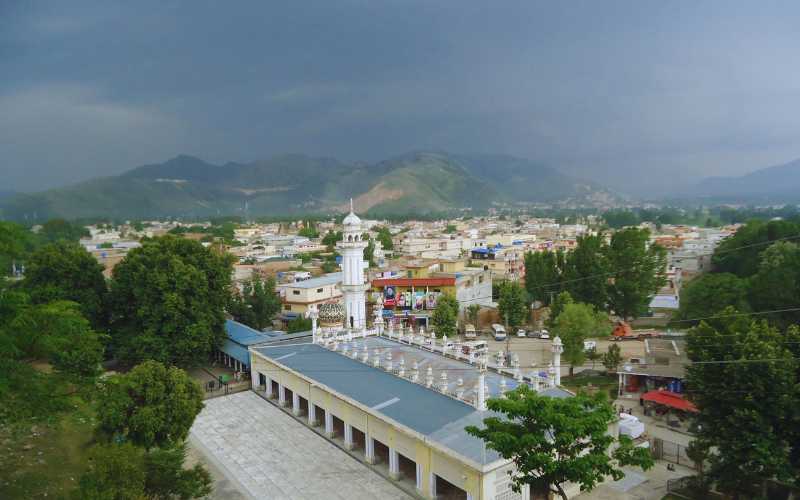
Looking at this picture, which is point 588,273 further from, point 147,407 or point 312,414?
point 147,407

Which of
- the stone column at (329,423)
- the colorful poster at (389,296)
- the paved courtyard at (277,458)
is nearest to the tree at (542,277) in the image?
the colorful poster at (389,296)

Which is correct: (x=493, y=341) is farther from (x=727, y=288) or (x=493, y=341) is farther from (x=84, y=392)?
(x=84, y=392)

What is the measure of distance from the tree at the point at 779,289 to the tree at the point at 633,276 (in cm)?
639

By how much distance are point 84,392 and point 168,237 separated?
16387 mm

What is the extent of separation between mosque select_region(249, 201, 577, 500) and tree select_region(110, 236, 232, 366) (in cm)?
327

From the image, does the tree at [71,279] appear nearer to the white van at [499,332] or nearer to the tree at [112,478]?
the tree at [112,478]

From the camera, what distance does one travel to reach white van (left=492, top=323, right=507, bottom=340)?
119 feet

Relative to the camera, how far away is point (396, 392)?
59.3ft

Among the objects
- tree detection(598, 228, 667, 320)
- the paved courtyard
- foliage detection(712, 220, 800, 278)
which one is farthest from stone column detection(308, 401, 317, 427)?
foliage detection(712, 220, 800, 278)

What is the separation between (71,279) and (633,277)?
3432cm

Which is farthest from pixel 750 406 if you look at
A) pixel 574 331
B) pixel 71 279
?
pixel 71 279

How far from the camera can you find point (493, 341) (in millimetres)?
35781

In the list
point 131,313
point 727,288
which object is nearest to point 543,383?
point 727,288

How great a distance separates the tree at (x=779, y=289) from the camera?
1042 inches
